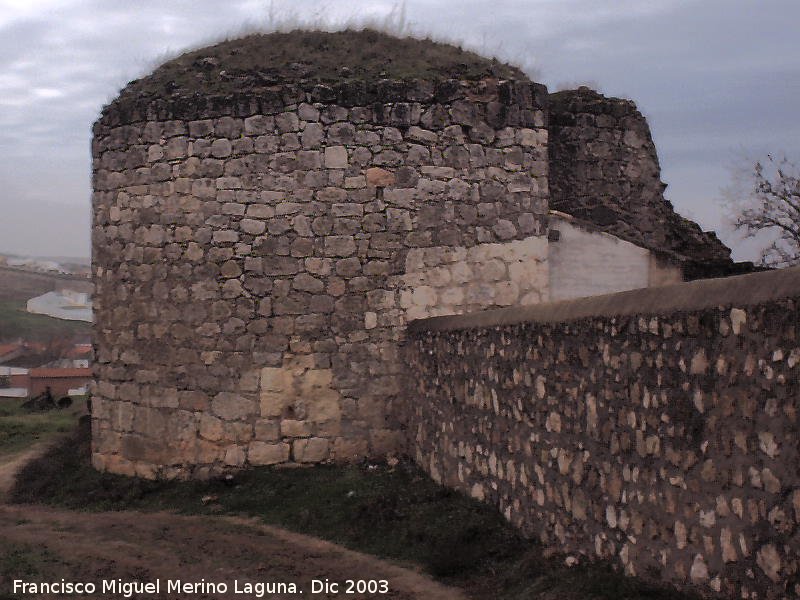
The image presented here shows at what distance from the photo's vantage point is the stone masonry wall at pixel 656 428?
3.75 metres

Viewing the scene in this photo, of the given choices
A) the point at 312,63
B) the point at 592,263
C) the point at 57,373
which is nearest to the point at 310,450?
the point at 592,263

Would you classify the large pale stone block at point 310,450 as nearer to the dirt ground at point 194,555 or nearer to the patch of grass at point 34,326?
the dirt ground at point 194,555

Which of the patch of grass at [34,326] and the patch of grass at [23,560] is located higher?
the patch of grass at [23,560]

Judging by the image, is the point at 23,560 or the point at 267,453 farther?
the point at 267,453

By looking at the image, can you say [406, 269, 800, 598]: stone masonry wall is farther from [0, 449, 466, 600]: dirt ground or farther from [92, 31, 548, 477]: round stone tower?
[92, 31, 548, 477]: round stone tower

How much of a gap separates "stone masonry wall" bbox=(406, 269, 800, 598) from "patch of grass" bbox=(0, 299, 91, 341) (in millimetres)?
51112

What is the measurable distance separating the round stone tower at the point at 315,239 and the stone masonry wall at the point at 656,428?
2.31 m

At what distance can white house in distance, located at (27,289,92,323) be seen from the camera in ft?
198

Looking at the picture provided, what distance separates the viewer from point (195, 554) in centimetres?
725

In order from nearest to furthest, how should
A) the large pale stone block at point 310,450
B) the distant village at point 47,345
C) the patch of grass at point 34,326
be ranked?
1. the large pale stone block at point 310,450
2. the distant village at point 47,345
3. the patch of grass at point 34,326

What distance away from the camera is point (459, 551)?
21.0 ft

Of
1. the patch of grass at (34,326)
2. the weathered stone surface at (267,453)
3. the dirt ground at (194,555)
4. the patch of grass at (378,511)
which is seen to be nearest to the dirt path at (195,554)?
the dirt ground at (194,555)

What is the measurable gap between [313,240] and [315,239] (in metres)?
0.02

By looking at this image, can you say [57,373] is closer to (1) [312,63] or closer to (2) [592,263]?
(1) [312,63]
